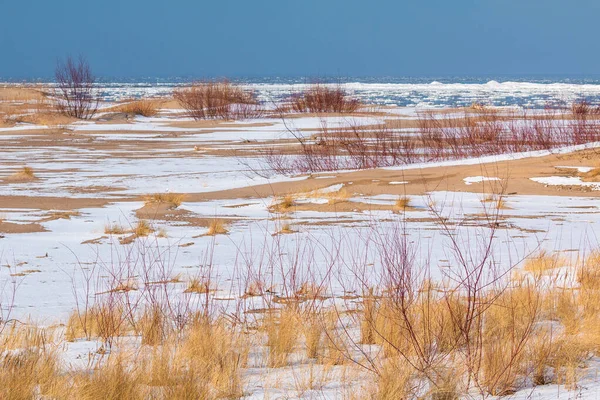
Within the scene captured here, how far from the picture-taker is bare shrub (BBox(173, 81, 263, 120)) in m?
33.4

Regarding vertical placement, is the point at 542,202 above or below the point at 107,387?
below

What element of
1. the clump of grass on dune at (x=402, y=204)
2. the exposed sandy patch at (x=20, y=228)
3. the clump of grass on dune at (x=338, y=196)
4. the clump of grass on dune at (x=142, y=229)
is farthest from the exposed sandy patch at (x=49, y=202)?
the clump of grass on dune at (x=402, y=204)

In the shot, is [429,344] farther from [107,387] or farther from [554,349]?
[107,387]

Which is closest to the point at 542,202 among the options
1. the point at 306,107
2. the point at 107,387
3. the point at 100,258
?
the point at 100,258

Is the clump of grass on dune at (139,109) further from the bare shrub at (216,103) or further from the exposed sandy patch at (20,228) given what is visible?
the exposed sandy patch at (20,228)

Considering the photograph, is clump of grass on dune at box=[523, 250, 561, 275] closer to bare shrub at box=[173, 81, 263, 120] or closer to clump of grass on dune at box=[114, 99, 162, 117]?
bare shrub at box=[173, 81, 263, 120]

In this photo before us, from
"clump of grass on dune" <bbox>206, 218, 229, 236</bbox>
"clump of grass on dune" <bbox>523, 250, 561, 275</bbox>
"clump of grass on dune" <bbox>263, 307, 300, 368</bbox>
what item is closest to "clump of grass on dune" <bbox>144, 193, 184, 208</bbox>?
"clump of grass on dune" <bbox>206, 218, 229, 236</bbox>

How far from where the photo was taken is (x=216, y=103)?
34125 mm

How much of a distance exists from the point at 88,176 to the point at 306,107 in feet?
68.6

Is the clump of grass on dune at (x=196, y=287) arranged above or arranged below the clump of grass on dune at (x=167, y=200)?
above

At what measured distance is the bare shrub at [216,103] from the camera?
110 ft

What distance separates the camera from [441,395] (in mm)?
3600

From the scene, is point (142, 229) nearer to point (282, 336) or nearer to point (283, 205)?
point (283, 205)

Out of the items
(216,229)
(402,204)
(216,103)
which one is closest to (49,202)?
(216,229)
